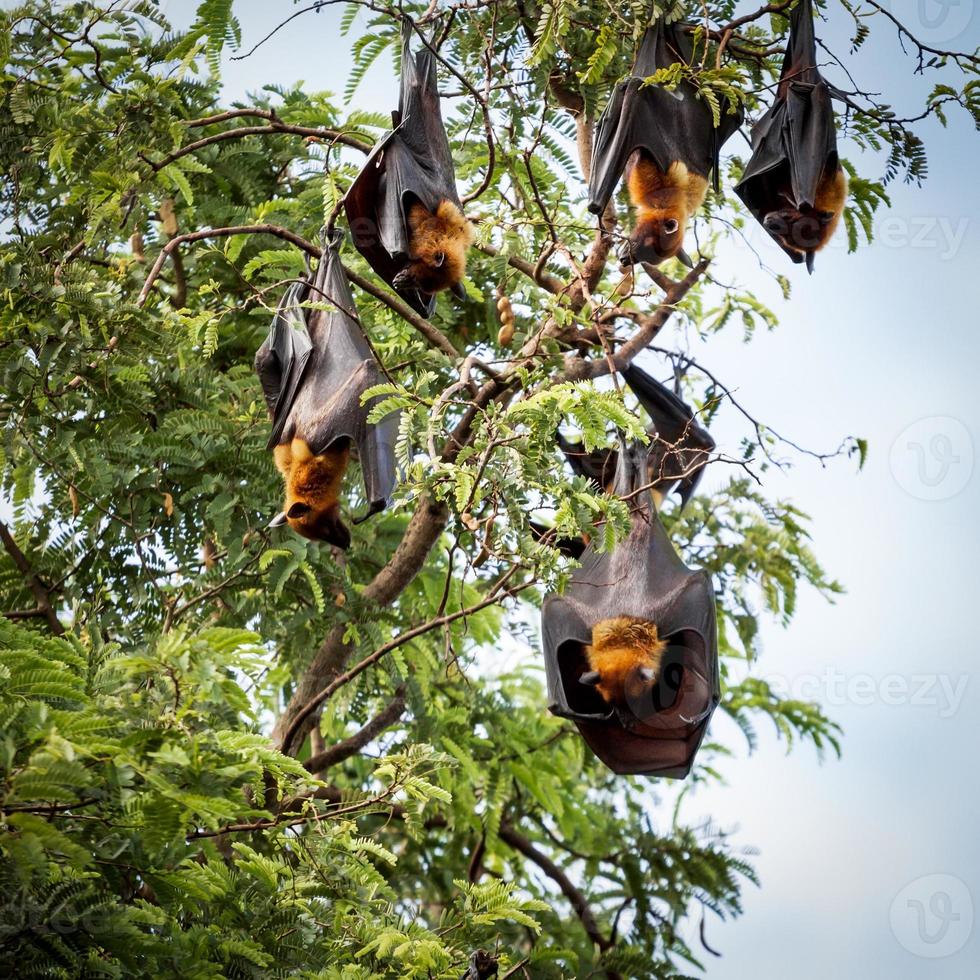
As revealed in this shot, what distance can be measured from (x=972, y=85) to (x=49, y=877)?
13.6 ft

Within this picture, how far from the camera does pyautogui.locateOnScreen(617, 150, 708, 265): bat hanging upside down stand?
5.73 metres

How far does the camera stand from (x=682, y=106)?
5.89 metres

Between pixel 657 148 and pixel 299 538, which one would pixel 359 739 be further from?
pixel 657 148

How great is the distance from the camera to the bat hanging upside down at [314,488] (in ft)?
17.9

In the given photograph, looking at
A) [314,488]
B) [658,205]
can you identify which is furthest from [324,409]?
[658,205]

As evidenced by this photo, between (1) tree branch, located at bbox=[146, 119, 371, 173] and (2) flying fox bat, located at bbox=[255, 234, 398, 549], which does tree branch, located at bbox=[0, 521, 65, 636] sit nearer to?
(2) flying fox bat, located at bbox=[255, 234, 398, 549]

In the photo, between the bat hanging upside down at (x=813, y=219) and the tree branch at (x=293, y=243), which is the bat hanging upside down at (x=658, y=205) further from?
the tree branch at (x=293, y=243)

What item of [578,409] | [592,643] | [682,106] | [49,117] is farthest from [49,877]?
[682,106]

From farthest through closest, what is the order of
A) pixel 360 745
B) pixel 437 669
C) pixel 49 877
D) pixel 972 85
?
pixel 437 669
pixel 360 745
pixel 972 85
pixel 49 877

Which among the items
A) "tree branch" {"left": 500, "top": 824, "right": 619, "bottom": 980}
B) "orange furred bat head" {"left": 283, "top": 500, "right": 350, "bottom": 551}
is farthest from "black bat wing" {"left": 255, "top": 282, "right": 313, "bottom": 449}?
"tree branch" {"left": 500, "top": 824, "right": 619, "bottom": 980}

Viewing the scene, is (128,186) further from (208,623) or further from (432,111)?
(208,623)

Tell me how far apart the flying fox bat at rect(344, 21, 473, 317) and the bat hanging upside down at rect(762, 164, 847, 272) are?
1306mm

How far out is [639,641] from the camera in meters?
5.64

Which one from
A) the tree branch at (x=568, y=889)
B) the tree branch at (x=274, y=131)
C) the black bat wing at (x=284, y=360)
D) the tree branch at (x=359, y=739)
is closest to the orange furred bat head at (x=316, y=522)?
the black bat wing at (x=284, y=360)
